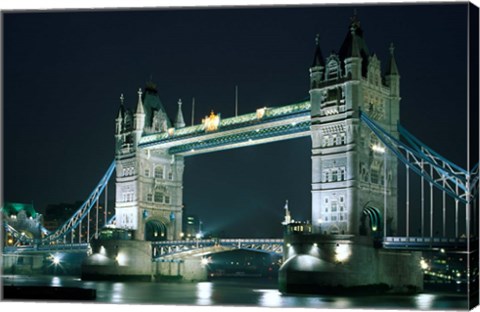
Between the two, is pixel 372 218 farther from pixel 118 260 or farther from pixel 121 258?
pixel 118 260

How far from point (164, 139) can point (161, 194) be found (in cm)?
533

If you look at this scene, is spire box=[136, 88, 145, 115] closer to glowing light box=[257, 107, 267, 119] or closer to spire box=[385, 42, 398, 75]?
glowing light box=[257, 107, 267, 119]

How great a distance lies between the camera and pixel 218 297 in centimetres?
4616

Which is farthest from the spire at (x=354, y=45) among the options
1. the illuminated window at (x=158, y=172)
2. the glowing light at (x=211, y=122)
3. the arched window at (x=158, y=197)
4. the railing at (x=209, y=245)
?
the arched window at (x=158, y=197)

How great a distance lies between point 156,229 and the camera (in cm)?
6700

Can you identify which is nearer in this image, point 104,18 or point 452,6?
→ point 452,6

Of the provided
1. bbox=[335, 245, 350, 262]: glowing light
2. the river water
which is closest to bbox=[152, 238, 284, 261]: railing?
the river water

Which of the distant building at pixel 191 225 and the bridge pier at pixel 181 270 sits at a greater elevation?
the distant building at pixel 191 225

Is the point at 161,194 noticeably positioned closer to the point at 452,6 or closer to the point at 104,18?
the point at 104,18

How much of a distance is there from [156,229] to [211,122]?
534 inches

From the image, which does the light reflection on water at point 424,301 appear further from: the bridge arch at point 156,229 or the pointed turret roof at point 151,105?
the pointed turret roof at point 151,105

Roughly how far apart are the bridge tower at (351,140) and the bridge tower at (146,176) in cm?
1929

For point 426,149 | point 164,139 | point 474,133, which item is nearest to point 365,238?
point 426,149

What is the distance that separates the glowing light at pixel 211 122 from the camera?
5647cm
